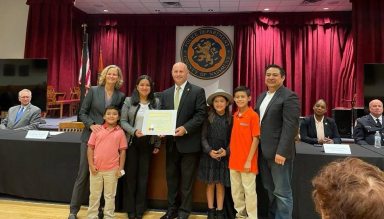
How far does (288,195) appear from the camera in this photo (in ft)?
8.64

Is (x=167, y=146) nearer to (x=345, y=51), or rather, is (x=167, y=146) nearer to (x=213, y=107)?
(x=213, y=107)

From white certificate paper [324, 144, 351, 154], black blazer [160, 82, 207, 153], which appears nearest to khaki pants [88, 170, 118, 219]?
black blazer [160, 82, 207, 153]

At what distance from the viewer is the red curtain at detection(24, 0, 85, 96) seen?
8.10 m

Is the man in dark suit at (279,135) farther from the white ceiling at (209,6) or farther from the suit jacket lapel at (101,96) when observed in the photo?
the white ceiling at (209,6)

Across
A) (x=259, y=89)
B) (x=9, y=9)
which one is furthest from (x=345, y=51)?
(x=9, y=9)

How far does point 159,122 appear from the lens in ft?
9.45

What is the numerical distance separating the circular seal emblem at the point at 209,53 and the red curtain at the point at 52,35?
3.17 metres

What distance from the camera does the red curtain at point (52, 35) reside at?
8102 mm

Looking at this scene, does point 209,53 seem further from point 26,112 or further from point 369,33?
point 26,112

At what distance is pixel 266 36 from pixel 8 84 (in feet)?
20.4

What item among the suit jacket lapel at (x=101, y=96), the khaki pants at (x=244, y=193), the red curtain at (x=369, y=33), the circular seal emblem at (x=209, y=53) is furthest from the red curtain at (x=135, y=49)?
the khaki pants at (x=244, y=193)

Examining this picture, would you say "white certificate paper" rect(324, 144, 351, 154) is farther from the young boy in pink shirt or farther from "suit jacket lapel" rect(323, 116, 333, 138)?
the young boy in pink shirt

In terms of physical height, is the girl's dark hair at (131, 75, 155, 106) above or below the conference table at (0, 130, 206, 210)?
above

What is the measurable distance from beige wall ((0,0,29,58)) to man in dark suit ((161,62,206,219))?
6.77m
